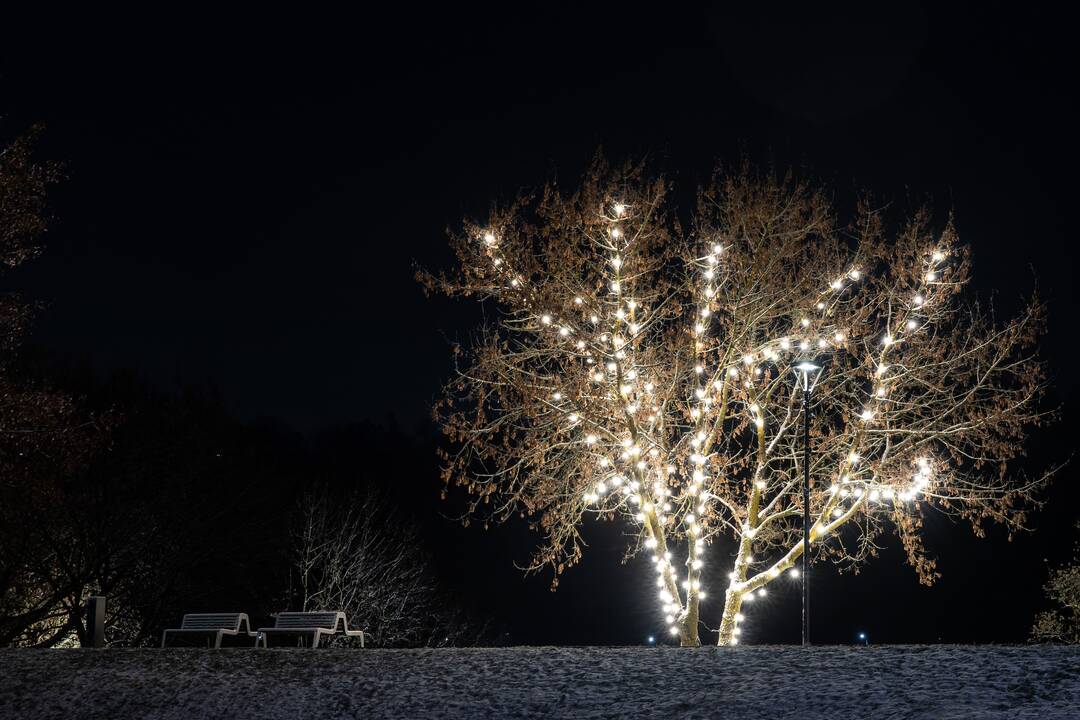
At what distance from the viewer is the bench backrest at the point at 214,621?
17.3 m

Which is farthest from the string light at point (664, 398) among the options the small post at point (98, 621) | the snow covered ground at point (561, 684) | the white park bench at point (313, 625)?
the small post at point (98, 621)

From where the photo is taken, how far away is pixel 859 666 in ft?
32.6

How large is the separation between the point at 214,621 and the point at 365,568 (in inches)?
794

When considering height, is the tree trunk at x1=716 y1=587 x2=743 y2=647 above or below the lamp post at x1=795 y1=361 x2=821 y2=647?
below

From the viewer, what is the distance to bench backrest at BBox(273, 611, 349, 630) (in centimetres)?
1683

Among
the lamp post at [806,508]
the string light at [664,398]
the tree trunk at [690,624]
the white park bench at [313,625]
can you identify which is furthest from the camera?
the tree trunk at [690,624]

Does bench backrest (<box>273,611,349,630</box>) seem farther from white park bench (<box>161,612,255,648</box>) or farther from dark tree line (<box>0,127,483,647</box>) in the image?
dark tree line (<box>0,127,483,647</box>)

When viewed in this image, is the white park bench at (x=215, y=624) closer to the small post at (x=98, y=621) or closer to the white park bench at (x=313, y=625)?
the white park bench at (x=313, y=625)

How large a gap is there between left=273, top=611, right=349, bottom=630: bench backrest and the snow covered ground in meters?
4.06

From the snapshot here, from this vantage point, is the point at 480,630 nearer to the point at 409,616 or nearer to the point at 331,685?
the point at 409,616

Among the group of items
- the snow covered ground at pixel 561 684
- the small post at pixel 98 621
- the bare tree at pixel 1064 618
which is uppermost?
the bare tree at pixel 1064 618

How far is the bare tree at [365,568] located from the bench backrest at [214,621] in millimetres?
15107

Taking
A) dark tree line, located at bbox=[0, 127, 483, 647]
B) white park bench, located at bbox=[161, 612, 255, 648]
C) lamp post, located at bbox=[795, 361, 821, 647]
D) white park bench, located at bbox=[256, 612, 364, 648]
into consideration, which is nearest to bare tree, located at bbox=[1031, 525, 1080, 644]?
lamp post, located at bbox=[795, 361, 821, 647]

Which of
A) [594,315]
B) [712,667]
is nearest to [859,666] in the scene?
[712,667]
